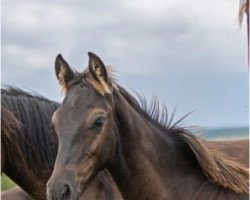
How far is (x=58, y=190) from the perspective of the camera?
3.92 meters

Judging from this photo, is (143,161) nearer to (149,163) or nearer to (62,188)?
(149,163)

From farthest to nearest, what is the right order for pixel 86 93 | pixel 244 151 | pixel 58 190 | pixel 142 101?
pixel 244 151, pixel 142 101, pixel 86 93, pixel 58 190

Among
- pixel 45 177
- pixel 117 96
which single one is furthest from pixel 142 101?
pixel 45 177

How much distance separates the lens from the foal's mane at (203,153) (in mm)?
4418

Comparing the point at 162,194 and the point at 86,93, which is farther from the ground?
the point at 86,93

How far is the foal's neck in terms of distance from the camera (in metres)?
4.34

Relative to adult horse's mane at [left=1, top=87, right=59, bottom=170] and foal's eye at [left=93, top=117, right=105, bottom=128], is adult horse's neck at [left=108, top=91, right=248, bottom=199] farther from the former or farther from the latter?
adult horse's mane at [left=1, top=87, right=59, bottom=170]

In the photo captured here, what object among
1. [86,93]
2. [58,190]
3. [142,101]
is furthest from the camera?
[142,101]

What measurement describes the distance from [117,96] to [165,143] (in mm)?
502

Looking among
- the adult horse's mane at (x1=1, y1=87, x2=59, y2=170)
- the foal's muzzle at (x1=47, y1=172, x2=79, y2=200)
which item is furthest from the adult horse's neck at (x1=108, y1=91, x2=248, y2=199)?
the adult horse's mane at (x1=1, y1=87, x2=59, y2=170)

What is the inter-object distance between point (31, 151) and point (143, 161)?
1.48 meters

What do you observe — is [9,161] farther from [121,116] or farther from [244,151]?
[244,151]

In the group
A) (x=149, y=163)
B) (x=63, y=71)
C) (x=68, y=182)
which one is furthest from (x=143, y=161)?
(x=63, y=71)

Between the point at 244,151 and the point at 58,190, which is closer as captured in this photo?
the point at 58,190
